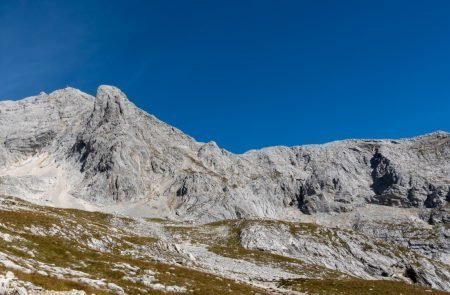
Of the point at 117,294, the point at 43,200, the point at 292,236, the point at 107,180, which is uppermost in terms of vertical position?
the point at 107,180

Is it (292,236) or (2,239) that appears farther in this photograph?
(292,236)

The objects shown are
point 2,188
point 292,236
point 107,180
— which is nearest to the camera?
point 292,236

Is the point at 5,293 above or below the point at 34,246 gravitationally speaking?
below

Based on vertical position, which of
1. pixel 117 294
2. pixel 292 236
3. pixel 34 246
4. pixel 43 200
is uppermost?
pixel 43 200

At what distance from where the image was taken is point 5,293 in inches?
698

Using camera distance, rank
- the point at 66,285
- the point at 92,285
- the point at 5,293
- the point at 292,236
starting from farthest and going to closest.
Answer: the point at 292,236 → the point at 92,285 → the point at 66,285 → the point at 5,293

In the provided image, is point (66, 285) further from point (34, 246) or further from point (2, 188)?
point (2, 188)

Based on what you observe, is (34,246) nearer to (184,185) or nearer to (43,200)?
(43,200)

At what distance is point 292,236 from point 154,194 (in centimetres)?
9572

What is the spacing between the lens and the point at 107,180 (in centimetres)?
19038

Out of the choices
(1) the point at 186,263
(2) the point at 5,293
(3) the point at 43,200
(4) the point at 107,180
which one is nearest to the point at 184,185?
(4) the point at 107,180

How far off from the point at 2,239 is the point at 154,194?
16273cm

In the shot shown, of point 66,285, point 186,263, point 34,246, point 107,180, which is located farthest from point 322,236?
point 107,180

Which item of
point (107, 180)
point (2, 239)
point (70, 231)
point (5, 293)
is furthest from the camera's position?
point (107, 180)
